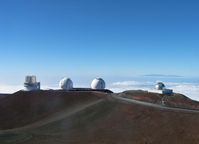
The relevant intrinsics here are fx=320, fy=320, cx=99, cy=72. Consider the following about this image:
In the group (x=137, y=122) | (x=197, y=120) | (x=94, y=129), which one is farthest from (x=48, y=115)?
(x=197, y=120)

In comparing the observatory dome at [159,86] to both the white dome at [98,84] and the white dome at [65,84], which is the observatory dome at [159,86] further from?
the white dome at [65,84]

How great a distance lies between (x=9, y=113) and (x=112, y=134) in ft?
91.1

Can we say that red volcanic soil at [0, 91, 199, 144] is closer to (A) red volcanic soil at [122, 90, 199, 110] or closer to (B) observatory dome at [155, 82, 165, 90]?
(A) red volcanic soil at [122, 90, 199, 110]

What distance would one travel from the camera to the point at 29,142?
42.6 metres

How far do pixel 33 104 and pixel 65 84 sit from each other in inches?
537

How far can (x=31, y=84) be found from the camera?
78.1m

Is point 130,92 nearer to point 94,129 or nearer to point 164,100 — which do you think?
point 164,100

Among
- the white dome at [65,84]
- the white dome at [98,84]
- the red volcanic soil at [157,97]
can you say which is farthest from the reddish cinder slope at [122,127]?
the white dome at [98,84]

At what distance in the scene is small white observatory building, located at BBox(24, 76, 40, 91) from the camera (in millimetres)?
77688

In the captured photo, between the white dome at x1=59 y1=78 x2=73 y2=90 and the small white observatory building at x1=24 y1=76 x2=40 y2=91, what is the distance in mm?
5943

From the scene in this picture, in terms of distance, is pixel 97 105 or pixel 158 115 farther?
pixel 97 105

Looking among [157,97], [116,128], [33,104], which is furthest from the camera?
[33,104]

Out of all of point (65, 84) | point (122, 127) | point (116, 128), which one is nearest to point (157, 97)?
point (122, 127)

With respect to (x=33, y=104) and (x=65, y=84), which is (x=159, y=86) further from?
(x=33, y=104)
